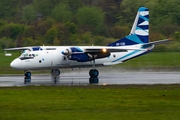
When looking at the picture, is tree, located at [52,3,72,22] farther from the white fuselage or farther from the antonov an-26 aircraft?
the white fuselage

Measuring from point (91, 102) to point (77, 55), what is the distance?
13.6 meters

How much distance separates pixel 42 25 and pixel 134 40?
27076mm

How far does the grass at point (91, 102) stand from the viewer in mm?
18339

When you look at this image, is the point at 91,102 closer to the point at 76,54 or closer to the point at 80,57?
the point at 76,54

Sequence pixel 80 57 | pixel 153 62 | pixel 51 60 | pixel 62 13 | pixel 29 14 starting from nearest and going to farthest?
1. pixel 51 60
2. pixel 80 57
3. pixel 153 62
4. pixel 62 13
5. pixel 29 14

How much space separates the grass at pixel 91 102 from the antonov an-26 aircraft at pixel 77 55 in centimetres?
591

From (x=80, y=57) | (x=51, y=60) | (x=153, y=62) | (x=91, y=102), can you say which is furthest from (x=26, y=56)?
(x=153, y=62)

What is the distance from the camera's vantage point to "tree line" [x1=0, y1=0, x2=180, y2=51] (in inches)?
2302

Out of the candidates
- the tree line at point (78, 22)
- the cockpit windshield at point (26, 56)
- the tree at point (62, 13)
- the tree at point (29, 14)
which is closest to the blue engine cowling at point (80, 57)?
the cockpit windshield at point (26, 56)

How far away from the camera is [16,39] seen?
6097 cm

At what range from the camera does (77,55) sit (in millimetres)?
35062

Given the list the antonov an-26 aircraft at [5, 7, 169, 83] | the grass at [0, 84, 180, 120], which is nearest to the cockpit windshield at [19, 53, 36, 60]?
the antonov an-26 aircraft at [5, 7, 169, 83]

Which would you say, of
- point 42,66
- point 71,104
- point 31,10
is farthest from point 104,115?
point 31,10

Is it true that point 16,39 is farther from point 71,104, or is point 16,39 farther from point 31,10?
point 71,104
